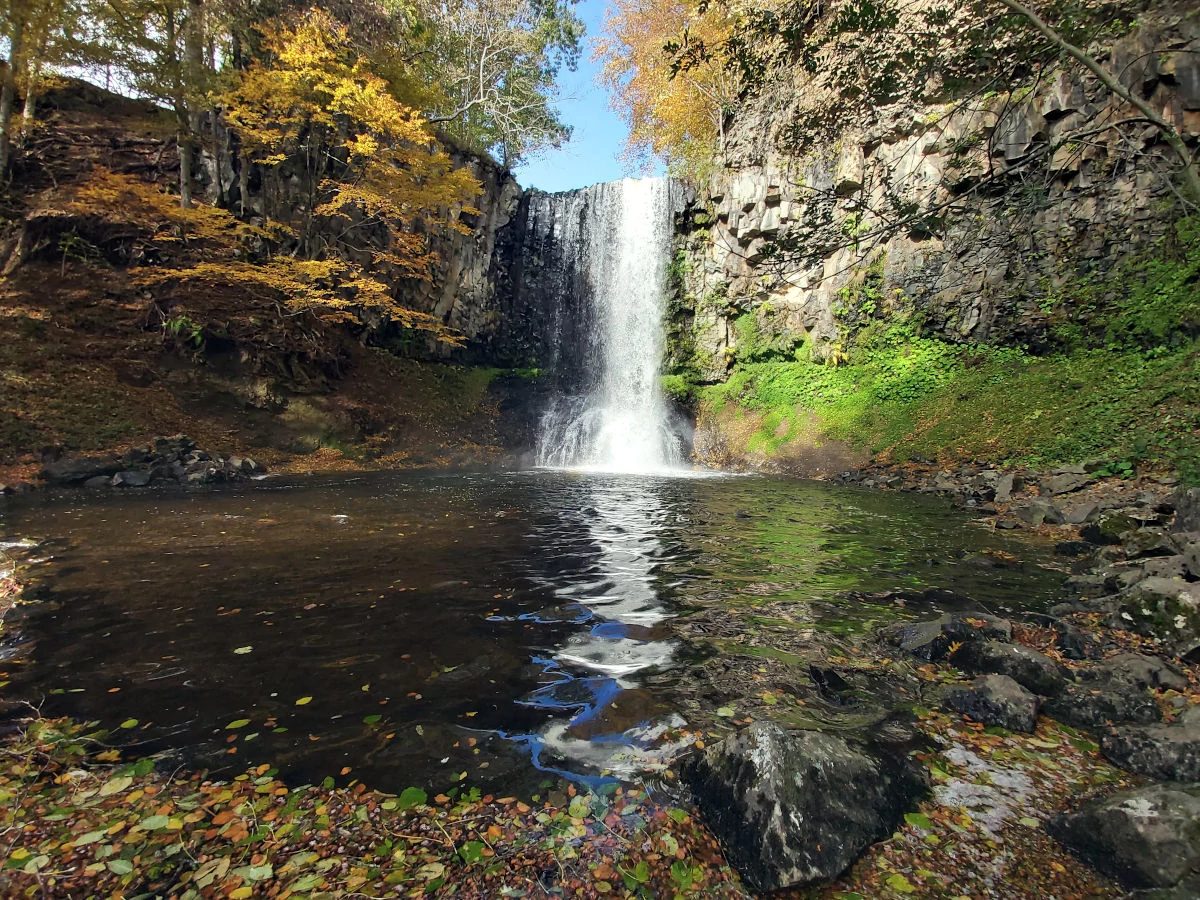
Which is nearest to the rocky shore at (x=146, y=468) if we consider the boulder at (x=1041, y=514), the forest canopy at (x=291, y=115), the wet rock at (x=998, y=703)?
the forest canopy at (x=291, y=115)

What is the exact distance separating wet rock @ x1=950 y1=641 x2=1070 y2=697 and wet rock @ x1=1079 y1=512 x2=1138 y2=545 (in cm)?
437

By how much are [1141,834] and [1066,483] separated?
971 centimetres

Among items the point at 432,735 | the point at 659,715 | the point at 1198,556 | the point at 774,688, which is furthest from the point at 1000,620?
the point at 432,735

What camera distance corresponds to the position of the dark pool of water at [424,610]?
2943 millimetres

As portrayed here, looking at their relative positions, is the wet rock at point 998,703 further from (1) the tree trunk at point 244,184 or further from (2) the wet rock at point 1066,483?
(1) the tree trunk at point 244,184

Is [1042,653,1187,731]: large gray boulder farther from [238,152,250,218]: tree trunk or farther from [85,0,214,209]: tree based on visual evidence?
[238,152,250,218]: tree trunk

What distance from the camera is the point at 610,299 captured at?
24875 mm

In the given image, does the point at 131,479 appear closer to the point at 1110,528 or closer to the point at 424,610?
the point at 424,610

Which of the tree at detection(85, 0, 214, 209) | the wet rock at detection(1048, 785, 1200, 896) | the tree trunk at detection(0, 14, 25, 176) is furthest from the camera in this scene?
the tree at detection(85, 0, 214, 209)

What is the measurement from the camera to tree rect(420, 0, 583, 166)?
26.0m

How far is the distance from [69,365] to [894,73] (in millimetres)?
18157

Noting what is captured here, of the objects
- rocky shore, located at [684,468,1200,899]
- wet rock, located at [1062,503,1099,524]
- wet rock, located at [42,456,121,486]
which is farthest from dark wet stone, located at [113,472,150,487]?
wet rock, located at [1062,503,1099,524]

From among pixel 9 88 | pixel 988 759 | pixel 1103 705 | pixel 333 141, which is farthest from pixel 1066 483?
pixel 9 88

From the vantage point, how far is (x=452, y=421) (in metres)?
21.2
